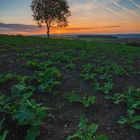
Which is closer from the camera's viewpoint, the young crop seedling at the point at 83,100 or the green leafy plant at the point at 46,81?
the young crop seedling at the point at 83,100

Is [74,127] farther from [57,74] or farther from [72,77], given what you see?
[72,77]

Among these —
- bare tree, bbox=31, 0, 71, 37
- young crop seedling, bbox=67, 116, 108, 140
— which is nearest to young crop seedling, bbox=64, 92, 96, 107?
young crop seedling, bbox=67, 116, 108, 140

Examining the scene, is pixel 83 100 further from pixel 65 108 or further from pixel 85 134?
pixel 85 134

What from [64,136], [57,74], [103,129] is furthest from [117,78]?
[64,136]

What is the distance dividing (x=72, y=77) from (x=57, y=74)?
956mm

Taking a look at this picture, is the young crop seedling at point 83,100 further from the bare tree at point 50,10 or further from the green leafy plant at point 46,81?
the bare tree at point 50,10

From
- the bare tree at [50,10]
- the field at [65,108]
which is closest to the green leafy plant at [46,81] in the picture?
the field at [65,108]

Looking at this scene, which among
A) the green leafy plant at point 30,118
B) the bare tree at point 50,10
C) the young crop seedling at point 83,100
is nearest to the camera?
the green leafy plant at point 30,118

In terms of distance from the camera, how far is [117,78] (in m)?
10.2

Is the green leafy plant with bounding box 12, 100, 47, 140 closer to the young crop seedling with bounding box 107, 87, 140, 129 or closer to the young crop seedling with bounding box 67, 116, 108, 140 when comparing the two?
the young crop seedling with bounding box 67, 116, 108, 140

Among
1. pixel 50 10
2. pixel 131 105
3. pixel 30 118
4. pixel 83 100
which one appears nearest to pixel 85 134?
pixel 30 118

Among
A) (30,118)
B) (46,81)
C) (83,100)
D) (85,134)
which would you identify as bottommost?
(85,134)

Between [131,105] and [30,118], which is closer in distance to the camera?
[30,118]

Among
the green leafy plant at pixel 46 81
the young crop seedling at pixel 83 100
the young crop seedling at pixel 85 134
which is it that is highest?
the green leafy plant at pixel 46 81
